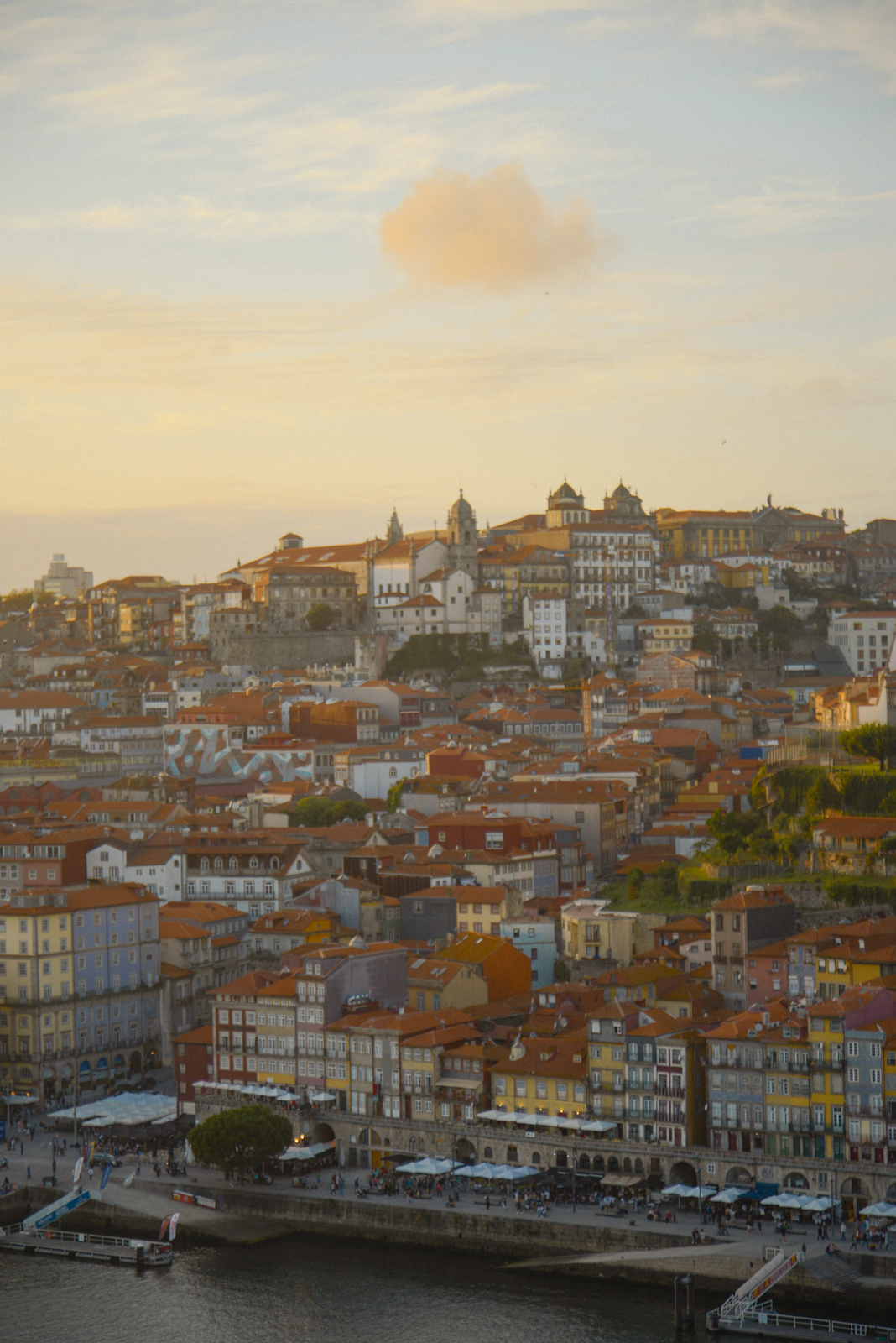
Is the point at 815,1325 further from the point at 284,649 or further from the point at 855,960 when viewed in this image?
the point at 284,649

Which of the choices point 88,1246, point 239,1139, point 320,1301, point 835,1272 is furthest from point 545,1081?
point 88,1246

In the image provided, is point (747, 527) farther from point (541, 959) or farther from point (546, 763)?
point (541, 959)

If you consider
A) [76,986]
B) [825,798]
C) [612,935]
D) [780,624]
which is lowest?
[76,986]

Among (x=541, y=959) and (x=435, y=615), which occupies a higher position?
(x=435, y=615)

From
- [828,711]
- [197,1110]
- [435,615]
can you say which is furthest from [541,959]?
[435,615]

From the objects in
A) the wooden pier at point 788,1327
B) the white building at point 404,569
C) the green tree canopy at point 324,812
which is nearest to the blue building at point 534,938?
the green tree canopy at point 324,812

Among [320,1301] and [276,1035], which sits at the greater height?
[276,1035]
